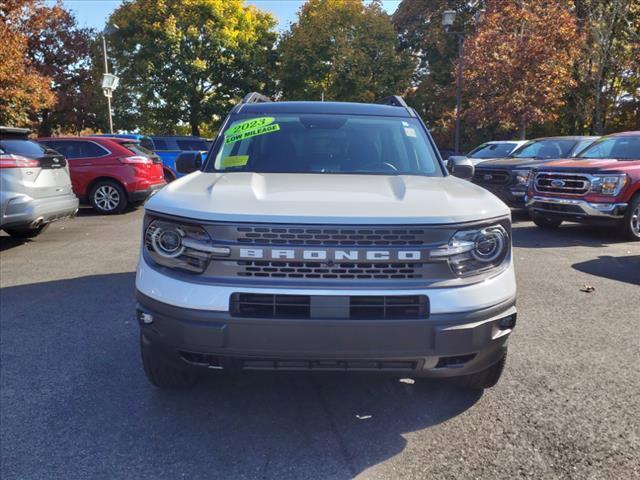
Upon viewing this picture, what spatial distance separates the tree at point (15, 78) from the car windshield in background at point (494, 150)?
15.0 meters

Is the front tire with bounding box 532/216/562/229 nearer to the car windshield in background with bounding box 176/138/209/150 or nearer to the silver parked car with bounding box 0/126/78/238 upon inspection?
the silver parked car with bounding box 0/126/78/238

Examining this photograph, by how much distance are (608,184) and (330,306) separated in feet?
24.9

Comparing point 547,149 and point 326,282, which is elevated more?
point 547,149

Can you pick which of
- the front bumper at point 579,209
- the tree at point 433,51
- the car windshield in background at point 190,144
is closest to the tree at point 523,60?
the tree at point 433,51

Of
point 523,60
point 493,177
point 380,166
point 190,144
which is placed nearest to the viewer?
point 380,166

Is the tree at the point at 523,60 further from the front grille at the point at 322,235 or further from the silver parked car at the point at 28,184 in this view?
the front grille at the point at 322,235

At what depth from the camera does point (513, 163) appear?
11.3 meters

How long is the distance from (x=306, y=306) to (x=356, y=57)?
1295 inches

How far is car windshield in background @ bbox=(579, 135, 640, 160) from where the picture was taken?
9.20 metres

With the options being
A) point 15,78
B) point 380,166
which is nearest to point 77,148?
point 15,78

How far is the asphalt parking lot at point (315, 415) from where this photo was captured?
2.59 metres

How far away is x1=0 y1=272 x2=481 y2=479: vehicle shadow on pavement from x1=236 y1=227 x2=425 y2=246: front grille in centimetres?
70

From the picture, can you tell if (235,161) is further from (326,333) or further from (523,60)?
(523,60)

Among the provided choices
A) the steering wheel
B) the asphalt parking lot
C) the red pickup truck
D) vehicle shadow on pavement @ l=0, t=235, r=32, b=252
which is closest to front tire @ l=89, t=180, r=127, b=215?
vehicle shadow on pavement @ l=0, t=235, r=32, b=252
